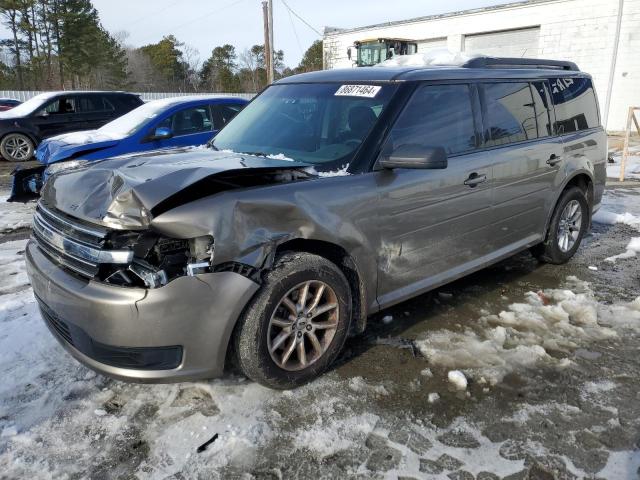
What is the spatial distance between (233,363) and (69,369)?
3.63 ft

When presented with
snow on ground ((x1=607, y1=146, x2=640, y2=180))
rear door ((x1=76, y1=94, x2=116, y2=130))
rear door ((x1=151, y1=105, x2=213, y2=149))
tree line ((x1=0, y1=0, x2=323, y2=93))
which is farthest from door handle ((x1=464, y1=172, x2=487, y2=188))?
tree line ((x1=0, y1=0, x2=323, y2=93))

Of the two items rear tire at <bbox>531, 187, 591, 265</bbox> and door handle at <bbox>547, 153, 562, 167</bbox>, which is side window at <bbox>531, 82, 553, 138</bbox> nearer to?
door handle at <bbox>547, 153, 562, 167</bbox>

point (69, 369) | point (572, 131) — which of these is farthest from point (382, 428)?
point (572, 131)

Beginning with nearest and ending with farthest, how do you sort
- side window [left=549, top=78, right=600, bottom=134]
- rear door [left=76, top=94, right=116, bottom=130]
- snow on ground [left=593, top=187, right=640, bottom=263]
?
side window [left=549, top=78, right=600, bottom=134] → snow on ground [left=593, top=187, right=640, bottom=263] → rear door [left=76, top=94, right=116, bottom=130]

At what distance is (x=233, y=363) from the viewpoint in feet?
9.09

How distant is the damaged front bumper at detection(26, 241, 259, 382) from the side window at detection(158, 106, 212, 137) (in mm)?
5396

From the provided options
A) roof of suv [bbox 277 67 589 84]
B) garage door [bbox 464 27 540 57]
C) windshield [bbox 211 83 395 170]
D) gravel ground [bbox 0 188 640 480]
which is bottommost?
gravel ground [bbox 0 188 640 480]

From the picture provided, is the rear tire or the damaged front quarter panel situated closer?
the damaged front quarter panel

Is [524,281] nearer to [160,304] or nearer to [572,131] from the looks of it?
[572,131]

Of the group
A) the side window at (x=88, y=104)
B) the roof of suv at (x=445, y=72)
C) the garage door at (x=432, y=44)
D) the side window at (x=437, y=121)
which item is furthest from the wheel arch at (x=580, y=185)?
the garage door at (x=432, y=44)

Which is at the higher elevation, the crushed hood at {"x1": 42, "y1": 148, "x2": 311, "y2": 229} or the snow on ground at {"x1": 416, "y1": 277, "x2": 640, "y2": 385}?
the crushed hood at {"x1": 42, "y1": 148, "x2": 311, "y2": 229}

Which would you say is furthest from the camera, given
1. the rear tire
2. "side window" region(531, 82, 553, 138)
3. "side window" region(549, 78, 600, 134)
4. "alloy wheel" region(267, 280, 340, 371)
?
the rear tire

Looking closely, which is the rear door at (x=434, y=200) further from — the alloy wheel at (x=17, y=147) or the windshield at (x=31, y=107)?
the alloy wheel at (x=17, y=147)

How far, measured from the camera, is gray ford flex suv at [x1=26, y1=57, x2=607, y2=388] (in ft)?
7.85
